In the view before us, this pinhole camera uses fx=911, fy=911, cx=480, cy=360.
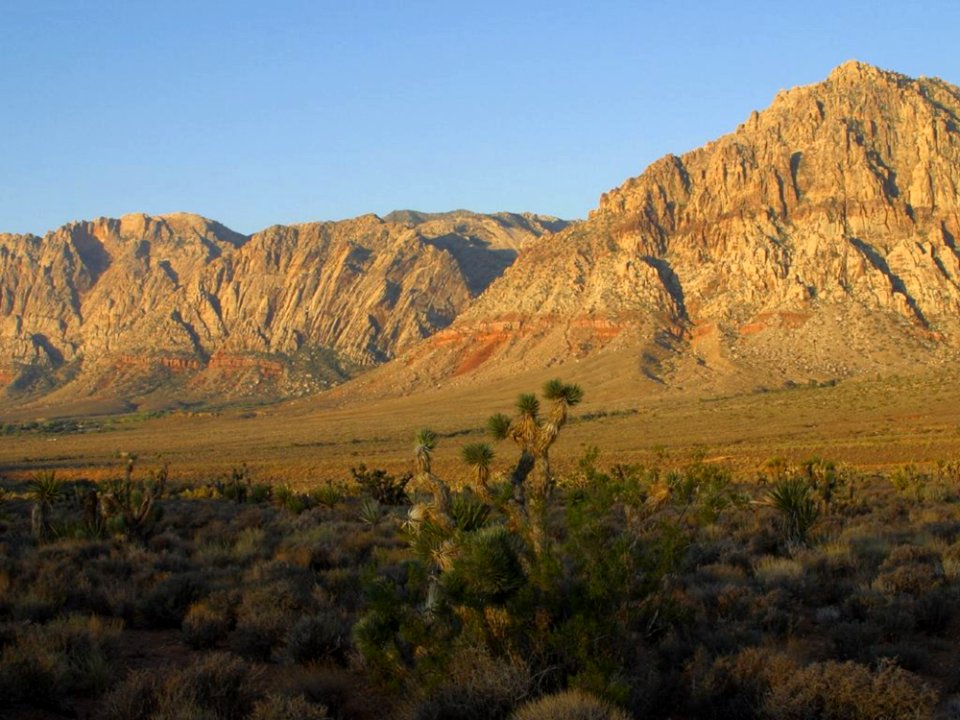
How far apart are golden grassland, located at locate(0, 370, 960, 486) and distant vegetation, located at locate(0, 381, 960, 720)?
17905mm

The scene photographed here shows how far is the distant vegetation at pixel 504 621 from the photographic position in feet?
25.6

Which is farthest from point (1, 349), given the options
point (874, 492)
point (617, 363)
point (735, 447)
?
point (874, 492)

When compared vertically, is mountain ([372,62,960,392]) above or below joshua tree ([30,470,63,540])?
above

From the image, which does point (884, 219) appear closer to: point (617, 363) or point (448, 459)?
point (617, 363)

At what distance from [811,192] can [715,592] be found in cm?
10749

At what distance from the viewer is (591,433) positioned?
220ft

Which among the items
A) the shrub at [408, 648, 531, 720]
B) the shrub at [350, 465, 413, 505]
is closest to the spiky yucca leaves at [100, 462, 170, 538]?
the shrub at [350, 465, 413, 505]

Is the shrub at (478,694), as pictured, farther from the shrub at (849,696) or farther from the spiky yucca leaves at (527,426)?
the spiky yucca leaves at (527,426)

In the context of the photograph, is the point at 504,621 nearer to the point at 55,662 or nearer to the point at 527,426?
the point at 527,426

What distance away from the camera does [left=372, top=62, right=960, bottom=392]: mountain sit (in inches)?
3740

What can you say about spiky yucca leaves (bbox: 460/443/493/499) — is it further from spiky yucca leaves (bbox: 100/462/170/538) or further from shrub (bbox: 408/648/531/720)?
spiky yucca leaves (bbox: 100/462/170/538)

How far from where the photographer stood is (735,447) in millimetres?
51938

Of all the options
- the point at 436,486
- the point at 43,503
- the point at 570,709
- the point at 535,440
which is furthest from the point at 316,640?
the point at 43,503

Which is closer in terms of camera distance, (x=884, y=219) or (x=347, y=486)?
(x=347, y=486)
